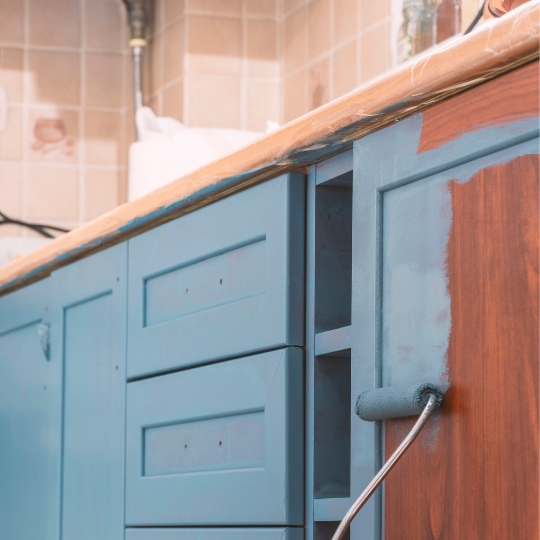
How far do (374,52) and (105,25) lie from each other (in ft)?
2.57

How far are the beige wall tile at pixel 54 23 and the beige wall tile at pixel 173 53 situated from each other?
261 mm

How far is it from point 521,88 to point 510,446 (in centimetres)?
25

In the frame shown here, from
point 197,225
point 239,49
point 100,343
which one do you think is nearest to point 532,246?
point 197,225

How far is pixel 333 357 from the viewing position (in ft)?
3.25

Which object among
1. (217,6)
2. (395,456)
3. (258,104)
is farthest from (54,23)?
(395,456)

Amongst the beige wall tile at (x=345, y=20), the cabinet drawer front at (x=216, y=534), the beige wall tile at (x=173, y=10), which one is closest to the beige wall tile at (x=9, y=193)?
the beige wall tile at (x=173, y=10)

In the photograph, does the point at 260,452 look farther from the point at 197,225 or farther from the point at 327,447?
the point at 197,225

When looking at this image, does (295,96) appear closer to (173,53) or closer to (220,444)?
(173,53)

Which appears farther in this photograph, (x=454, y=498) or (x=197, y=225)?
(x=197, y=225)

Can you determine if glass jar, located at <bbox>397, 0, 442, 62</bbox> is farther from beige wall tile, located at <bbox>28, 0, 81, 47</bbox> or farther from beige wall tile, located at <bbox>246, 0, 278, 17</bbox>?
beige wall tile, located at <bbox>28, 0, 81, 47</bbox>

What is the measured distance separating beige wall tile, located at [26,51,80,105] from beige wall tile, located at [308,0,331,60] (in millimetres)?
589

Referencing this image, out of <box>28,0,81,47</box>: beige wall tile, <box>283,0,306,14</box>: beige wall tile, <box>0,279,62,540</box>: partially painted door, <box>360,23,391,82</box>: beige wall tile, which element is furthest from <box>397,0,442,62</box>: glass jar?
<box>28,0,81,47</box>: beige wall tile

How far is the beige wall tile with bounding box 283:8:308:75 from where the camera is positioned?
2.15 metres

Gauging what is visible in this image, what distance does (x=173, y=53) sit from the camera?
87.6 inches
